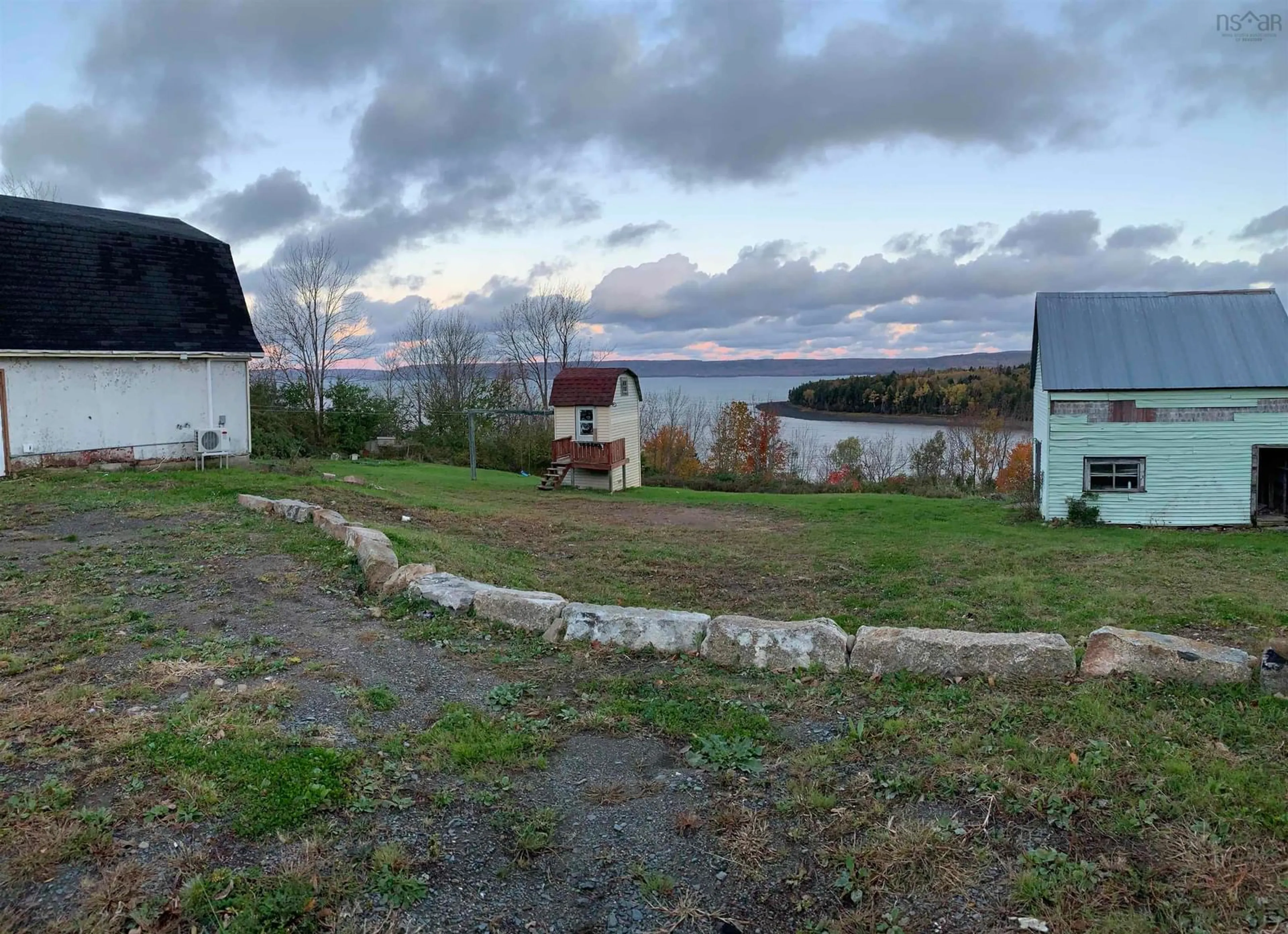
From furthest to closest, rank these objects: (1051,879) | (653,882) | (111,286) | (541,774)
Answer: (111,286), (541,774), (653,882), (1051,879)

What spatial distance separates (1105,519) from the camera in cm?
1959

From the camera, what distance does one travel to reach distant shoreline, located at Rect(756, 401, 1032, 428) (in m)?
60.2

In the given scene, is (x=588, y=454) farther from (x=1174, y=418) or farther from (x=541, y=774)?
(x=541, y=774)

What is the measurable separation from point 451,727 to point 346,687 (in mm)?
971

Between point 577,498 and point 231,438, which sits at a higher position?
point 231,438

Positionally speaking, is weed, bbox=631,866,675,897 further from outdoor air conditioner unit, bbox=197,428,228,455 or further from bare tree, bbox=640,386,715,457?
bare tree, bbox=640,386,715,457

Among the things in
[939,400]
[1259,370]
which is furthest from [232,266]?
[939,400]

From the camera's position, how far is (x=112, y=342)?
1712 cm

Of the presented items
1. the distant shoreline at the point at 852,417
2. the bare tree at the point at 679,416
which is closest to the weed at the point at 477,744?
the bare tree at the point at 679,416

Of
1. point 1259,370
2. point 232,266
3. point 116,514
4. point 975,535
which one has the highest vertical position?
point 232,266

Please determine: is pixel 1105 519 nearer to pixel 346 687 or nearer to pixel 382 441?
pixel 346 687

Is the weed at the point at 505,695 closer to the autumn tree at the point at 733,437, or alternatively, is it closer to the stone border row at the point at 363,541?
the stone border row at the point at 363,541

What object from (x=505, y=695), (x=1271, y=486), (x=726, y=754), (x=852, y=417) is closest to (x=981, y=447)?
(x=1271, y=486)

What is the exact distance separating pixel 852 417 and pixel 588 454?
2227 inches
